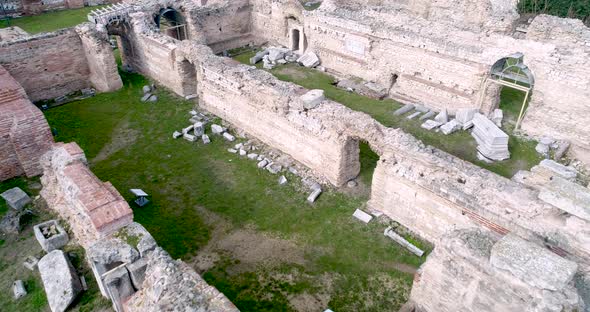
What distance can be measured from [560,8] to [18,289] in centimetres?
2717

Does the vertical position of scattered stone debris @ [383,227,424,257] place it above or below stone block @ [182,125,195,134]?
below

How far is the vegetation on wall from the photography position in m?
22.8

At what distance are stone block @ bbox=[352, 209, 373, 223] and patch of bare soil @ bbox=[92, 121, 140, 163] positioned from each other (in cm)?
715

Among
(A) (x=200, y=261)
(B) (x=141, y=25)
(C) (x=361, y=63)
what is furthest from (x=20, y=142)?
(C) (x=361, y=63)

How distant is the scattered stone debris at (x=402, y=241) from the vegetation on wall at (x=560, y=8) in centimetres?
2015

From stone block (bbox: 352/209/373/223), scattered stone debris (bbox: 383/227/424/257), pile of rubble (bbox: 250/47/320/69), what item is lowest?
scattered stone debris (bbox: 383/227/424/257)

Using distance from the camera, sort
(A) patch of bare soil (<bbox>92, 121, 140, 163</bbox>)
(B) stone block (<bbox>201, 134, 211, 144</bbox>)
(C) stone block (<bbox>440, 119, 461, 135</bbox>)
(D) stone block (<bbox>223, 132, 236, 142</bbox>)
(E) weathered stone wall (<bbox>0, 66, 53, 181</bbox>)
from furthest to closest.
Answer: (C) stone block (<bbox>440, 119, 461, 135</bbox>) < (D) stone block (<bbox>223, 132, 236, 142</bbox>) < (B) stone block (<bbox>201, 134, 211, 144</bbox>) < (A) patch of bare soil (<bbox>92, 121, 140, 163</bbox>) < (E) weathered stone wall (<bbox>0, 66, 53, 181</bbox>)

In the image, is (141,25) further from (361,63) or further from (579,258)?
(579,258)

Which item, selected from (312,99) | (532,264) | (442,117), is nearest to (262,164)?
(312,99)

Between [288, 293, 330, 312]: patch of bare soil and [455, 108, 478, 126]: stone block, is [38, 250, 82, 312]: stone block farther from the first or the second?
[455, 108, 478, 126]: stone block

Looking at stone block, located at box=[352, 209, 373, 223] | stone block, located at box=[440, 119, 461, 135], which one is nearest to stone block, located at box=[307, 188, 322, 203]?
stone block, located at box=[352, 209, 373, 223]

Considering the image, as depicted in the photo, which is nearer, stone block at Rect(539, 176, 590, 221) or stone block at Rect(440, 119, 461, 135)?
stone block at Rect(539, 176, 590, 221)

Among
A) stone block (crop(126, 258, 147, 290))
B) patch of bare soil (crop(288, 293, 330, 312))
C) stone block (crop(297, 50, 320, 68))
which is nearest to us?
stone block (crop(126, 258, 147, 290))

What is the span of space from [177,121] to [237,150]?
2.73 metres
